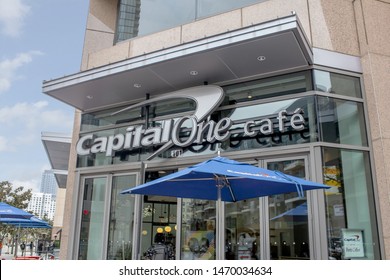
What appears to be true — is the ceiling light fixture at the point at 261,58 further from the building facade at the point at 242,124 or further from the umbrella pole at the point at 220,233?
the umbrella pole at the point at 220,233

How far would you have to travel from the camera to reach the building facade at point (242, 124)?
6.52m

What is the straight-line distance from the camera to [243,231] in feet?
23.0

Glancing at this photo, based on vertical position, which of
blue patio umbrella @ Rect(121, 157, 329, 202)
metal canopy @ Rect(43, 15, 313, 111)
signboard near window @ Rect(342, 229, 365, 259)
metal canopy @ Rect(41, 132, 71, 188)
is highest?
metal canopy @ Rect(41, 132, 71, 188)

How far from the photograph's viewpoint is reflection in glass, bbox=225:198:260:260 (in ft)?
22.5

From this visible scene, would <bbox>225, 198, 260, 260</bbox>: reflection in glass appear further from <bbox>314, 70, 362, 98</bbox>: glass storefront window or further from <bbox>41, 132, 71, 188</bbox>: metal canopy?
<bbox>41, 132, 71, 188</bbox>: metal canopy

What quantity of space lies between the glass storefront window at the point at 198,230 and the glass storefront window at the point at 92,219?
2225mm

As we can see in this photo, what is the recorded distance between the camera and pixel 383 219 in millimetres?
6344

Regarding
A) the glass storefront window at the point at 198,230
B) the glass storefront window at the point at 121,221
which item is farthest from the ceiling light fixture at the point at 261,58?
the glass storefront window at the point at 121,221

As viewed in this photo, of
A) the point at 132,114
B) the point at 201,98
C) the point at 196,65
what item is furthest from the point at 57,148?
the point at 196,65

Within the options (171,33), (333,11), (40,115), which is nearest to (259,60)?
(333,11)

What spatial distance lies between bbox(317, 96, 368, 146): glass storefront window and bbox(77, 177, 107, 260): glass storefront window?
5194 mm

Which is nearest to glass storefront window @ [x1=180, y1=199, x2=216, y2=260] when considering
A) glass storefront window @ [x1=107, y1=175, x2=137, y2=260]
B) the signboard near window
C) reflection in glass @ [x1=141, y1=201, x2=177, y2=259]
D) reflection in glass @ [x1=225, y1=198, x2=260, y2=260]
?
reflection in glass @ [x1=225, y1=198, x2=260, y2=260]

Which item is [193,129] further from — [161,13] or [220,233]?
[161,13]

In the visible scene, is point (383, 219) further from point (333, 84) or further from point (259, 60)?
point (259, 60)
